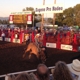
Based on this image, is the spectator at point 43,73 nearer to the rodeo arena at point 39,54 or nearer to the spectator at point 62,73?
the rodeo arena at point 39,54

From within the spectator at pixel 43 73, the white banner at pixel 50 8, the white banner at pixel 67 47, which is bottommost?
the white banner at pixel 67 47

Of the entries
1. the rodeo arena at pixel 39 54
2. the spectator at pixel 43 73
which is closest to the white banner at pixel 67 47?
the rodeo arena at pixel 39 54

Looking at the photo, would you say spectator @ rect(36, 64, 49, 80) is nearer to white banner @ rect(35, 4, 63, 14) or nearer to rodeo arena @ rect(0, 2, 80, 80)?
rodeo arena @ rect(0, 2, 80, 80)

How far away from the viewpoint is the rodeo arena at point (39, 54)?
349 cm

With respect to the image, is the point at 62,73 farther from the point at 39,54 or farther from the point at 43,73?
the point at 39,54

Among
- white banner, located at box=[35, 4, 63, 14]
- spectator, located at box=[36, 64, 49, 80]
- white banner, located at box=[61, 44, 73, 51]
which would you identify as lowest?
white banner, located at box=[61, 44, 73, 51]

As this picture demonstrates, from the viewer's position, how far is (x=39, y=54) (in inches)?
409

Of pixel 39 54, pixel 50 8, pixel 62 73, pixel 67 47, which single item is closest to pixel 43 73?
pixel 62 73

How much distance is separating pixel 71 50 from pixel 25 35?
19.1 feet

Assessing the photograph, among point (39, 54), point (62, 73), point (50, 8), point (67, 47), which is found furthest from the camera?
point (50, 8)

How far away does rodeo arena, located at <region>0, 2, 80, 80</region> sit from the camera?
3.49m

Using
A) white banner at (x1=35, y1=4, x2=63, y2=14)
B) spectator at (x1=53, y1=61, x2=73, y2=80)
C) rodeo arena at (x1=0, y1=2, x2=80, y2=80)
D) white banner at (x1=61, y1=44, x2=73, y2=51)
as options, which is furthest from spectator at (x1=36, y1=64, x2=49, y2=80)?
white banner at (x1=35, y1=4, x2=63, y2=14)

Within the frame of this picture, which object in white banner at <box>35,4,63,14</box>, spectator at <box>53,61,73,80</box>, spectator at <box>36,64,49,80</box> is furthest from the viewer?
white banner at <box>35,4,63,14</box>

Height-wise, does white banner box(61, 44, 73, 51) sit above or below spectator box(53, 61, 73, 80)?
below
